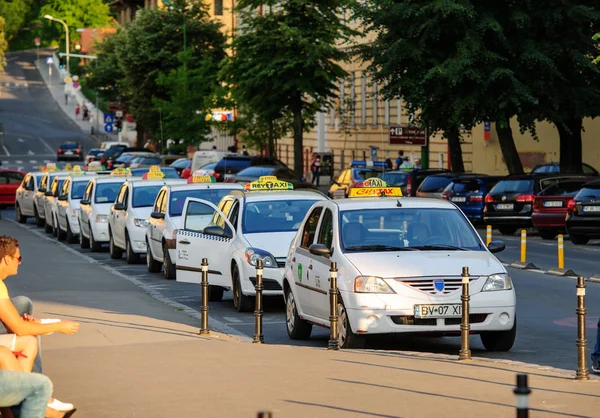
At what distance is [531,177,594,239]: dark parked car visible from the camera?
34969 mm

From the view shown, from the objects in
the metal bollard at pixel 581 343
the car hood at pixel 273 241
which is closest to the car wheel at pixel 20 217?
the car hood at pixel 273 241

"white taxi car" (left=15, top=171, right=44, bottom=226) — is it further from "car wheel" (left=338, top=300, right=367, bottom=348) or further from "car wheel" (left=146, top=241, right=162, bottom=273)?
"car wheel" (left=338, top=300, right=367, bottom=348)

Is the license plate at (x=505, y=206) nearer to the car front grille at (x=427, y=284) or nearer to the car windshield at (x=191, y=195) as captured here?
the car windshield at (x=191, y=195)

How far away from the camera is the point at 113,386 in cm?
1147

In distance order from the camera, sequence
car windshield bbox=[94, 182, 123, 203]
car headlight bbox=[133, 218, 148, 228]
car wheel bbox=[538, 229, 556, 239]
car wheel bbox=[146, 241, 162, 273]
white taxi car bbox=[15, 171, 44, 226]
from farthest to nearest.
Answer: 1. white taxi car bbox=[15, 171, 44, 226]
2. car wheel bbox=[538, 229, 556, 239]
3. car windshield bbox=[94, 182, 123, 203]
4. car headlight bbox=[133, 218, 148, 228]
5. car wheel bbox=[146, 241, 162, 273]

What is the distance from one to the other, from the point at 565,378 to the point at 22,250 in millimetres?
23596

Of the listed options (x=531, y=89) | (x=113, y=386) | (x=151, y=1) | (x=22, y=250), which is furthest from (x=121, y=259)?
(x=151, y=1)

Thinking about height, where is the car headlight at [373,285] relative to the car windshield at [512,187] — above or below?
above

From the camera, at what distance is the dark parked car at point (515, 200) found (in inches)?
1483

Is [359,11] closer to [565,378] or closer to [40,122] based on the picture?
[565,378]

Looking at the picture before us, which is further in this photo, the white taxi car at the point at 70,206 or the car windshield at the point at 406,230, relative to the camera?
the white taxi car at the point at 70,206

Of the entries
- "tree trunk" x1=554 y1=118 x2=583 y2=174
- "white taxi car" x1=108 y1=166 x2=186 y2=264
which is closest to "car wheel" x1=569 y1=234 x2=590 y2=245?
"white taxi car" x1=108 y1=166 x2=186 y2=264

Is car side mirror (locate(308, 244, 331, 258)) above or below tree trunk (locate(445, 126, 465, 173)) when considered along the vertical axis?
above

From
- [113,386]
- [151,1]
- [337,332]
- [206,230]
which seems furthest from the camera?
[151,1]
